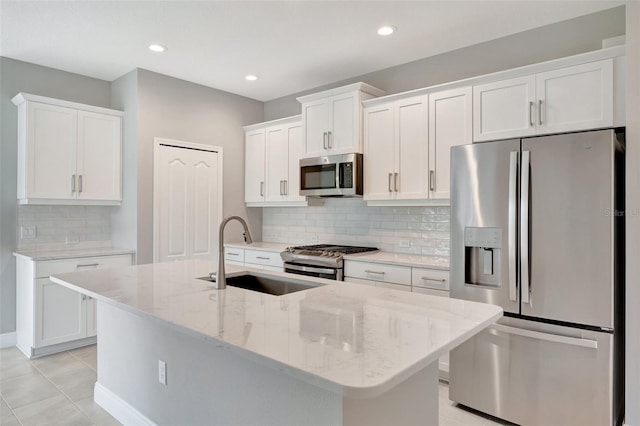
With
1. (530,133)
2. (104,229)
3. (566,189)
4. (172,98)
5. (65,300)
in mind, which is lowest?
(65,300)

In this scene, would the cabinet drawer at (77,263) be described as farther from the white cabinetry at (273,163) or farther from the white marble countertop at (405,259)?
the white marble countertop at (405,259)

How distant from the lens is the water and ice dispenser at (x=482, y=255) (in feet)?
8.39

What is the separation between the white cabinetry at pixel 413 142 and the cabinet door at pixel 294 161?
96cm

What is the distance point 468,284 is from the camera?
2678mm

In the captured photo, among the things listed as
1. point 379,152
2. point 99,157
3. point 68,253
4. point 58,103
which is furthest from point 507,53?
point 68,253

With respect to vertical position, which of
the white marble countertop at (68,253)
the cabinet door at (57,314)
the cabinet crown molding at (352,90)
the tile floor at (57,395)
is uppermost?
the cabinet crown molding at (352,90)

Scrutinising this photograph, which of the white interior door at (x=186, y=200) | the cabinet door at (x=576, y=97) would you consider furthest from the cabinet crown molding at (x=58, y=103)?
the cabinet door at (x=576, y=97)

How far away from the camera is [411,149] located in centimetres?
347

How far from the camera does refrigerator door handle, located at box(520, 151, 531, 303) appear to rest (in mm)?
2430

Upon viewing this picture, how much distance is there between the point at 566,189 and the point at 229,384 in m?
2.10

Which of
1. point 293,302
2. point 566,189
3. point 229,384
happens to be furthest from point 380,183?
point 229,384

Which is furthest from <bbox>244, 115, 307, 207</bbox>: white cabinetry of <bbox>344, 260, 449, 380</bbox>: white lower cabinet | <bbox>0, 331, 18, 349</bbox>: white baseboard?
<bbox>0, 331, 18, 349</bbox>: white baseboard

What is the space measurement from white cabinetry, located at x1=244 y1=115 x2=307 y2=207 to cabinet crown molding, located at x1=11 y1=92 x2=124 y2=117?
1.52m

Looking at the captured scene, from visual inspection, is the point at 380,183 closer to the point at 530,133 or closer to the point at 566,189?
the point at 530,133
